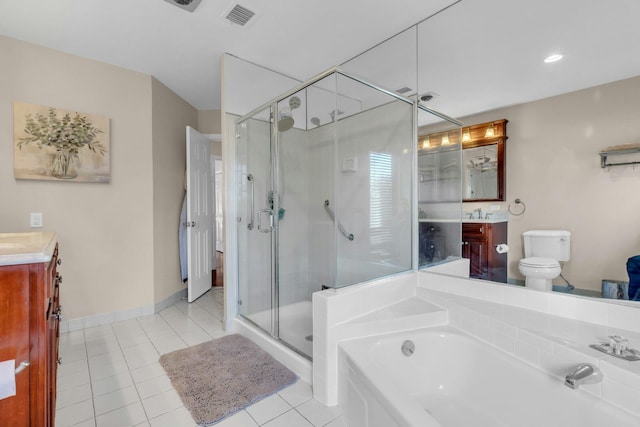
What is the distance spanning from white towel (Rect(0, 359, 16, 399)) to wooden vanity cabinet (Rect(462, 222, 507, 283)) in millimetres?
2196

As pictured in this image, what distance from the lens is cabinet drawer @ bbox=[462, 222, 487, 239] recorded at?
1.84m

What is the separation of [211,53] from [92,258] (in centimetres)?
225

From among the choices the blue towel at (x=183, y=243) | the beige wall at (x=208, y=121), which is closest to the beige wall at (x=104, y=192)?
the blue towel at (x=183, y=243)

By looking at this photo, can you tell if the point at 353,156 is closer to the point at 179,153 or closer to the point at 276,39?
the point at 276,39

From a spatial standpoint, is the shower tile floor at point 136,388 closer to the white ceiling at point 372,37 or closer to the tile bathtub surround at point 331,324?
the tile bathtub surround at point 331,324

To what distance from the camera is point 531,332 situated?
54.4 inches

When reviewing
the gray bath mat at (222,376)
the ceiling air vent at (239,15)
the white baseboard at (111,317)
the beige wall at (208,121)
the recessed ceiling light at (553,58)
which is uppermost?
the ceiling air vent at (239,15)

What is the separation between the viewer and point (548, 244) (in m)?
1.54

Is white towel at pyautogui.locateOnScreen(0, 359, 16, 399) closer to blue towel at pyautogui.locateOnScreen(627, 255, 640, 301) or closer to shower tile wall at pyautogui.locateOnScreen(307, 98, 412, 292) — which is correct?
shower tile wall at pyautogui.locateOnScreen(307, 98, 412, 292)

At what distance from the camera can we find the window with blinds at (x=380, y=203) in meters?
2.38

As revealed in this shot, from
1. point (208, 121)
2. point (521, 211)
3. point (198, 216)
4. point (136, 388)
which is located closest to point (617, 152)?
point (521, 211)

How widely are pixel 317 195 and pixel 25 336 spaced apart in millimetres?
2264

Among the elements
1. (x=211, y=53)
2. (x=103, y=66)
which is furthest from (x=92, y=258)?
(x=211, y=53)

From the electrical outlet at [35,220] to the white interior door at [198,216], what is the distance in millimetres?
1191
